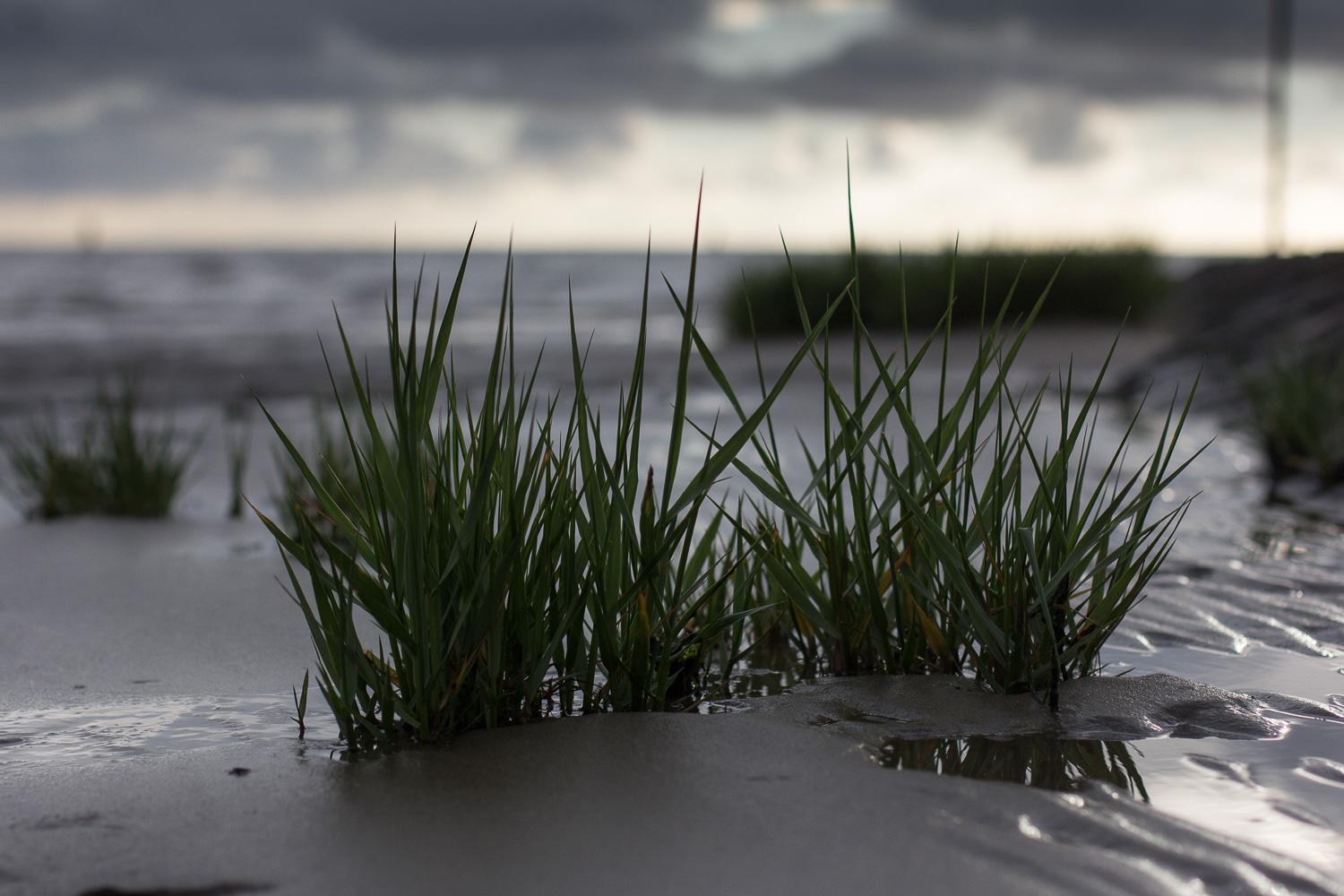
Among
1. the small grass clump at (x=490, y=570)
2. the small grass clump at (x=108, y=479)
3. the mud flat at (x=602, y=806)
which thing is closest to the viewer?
the mud flat at (x=602, y=806)

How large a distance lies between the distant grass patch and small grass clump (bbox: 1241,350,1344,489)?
513cm

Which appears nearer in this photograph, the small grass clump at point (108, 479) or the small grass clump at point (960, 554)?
the small grass clump at point (960, 554)

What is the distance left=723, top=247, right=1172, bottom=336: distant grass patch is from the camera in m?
9.48

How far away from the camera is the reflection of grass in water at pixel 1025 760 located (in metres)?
1.38

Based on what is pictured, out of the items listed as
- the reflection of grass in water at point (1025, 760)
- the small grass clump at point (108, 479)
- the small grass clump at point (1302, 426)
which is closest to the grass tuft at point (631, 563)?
the reflection of grass in water at point (1025, 760)

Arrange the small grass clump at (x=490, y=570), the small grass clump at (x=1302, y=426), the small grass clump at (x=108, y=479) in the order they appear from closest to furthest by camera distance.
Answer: the small grass clump at (x=490, y=570), the small grass clump at (x=108, y=479), the small grass clump at (x=1302, y=426)

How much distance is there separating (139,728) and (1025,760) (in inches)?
52.6

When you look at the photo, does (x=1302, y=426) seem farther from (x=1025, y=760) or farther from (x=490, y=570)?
(x=490, y=570)

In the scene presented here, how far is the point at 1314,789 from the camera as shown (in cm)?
138

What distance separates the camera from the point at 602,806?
1270 millimetres

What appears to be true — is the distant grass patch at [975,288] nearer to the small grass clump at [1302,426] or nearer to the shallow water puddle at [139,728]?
the small grass clump at [1302,426]

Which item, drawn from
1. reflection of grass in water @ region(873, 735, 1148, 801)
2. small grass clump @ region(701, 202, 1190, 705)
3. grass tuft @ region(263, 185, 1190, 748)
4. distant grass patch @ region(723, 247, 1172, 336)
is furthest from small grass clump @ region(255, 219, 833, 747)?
distant grass patch @ region(723, 247, 1172, 336)

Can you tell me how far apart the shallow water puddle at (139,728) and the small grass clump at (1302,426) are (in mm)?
3627

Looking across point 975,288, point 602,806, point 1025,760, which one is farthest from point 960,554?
point 975,288
